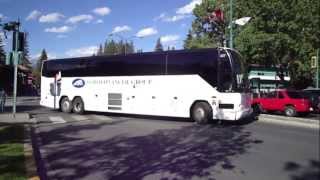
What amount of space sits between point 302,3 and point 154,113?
21473 millimetres

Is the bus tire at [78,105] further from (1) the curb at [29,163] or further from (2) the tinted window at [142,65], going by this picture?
(1) the curb at [29,163]

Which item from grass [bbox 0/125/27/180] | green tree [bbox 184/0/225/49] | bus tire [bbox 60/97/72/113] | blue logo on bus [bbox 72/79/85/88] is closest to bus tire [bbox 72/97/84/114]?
bus tire [bbox 60/97/72/113]

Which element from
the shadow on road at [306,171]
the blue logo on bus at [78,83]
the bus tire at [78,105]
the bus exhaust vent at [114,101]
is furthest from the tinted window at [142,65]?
the shadow on road at [306,171]

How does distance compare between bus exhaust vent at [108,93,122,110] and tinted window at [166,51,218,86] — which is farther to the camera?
bus exhaust vent at [108,93,122,110]

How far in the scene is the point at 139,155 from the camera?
12039 mm

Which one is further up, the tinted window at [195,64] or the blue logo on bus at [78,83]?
the tinted window at [195,64]

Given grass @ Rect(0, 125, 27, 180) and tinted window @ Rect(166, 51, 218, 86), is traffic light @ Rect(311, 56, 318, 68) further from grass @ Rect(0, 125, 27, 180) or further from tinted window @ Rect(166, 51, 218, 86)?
tinted window @ Rect(166, 51, 218, 86)

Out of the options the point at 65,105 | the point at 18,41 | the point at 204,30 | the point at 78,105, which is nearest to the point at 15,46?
the point at 18,41

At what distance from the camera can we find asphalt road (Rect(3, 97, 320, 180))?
254cm

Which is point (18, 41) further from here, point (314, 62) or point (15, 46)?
point (314, 62)

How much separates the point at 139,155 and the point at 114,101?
48.7 ft

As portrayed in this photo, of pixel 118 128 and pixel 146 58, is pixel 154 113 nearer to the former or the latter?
pixel 146 58

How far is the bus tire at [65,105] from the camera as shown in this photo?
1158 inches

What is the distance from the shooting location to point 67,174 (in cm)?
978
